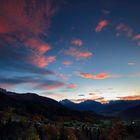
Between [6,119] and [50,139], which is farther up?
[6,119]

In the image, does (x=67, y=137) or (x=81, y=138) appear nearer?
(x=67, y=137)

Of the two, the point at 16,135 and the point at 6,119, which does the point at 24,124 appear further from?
the point at 16,135

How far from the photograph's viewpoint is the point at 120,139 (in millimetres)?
152125

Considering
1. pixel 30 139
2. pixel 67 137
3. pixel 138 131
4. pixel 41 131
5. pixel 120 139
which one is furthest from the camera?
pixel 138 131

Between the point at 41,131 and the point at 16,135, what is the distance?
807 inches

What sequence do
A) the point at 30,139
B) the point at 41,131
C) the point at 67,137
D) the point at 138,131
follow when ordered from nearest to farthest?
the point at 30,139
the point at 67,137
the point at 41,131
the point at 138,131

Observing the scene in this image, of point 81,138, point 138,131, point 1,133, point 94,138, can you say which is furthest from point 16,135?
point 138,131

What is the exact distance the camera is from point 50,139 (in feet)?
470

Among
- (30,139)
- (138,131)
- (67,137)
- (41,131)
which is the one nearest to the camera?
(30,139)

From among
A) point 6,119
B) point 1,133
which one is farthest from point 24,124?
point 1,133

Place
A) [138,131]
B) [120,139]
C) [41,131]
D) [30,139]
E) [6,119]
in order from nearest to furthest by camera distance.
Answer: [30,139]
[120,139]
[41,131]
[6,119]
[138,131]

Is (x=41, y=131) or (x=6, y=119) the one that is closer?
(x=41, y=131)

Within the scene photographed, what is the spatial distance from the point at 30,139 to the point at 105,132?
62.7m

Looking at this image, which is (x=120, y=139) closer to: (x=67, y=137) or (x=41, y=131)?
(x=67, y=137)
